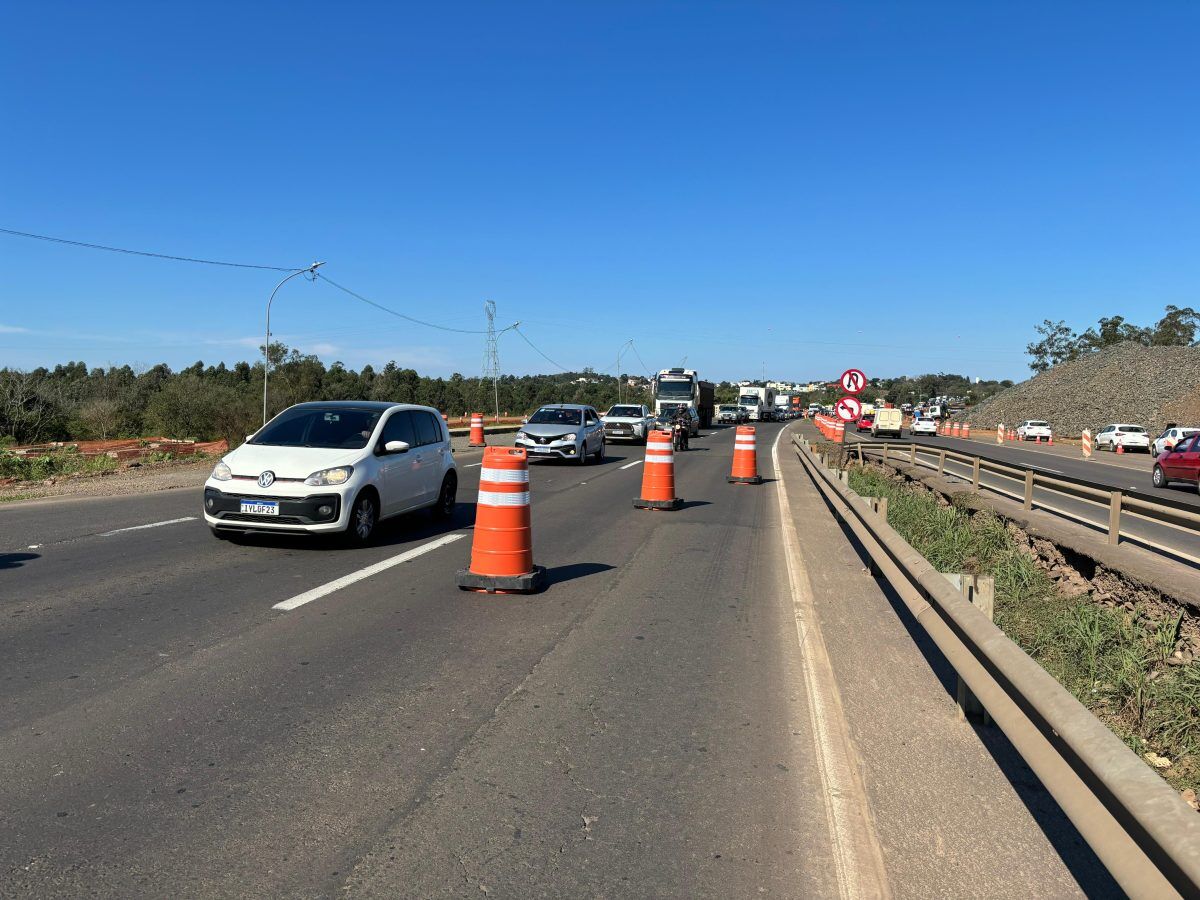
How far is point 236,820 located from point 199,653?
98.8 inches

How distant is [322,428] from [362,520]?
4.28ft

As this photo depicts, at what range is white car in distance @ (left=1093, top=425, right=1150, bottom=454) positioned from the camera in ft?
144

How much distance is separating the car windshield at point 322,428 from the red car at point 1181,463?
62.4ft

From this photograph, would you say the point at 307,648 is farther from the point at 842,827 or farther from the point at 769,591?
the point at 769,591

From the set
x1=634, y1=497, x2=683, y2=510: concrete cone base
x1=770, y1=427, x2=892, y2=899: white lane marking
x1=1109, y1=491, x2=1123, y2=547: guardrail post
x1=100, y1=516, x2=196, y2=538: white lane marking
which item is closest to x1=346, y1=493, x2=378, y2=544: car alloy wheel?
x1=100, y1=516, x2=196, y2=538: white lane marking

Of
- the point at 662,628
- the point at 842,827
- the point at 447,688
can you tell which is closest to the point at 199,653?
the point at 447,688

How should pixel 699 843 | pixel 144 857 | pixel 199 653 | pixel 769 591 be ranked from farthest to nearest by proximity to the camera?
pixel 769 591
pixel 199 653
pixel 699 843
pixel 144 857

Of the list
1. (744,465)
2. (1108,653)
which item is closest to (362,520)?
(1108,653)

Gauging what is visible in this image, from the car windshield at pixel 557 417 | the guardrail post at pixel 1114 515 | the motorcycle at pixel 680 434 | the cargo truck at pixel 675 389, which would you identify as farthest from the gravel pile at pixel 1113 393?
the guardrail post at pixel 1114 515

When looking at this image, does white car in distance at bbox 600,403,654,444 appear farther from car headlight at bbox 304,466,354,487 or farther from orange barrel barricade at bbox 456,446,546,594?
orange barrel barricade at bbox 456,446,546,594

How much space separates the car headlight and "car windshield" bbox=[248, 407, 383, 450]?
1.90 ft

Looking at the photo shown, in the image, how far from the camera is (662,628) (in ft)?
23.1

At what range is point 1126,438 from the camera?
44219mm

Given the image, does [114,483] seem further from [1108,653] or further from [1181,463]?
[1181,463]
